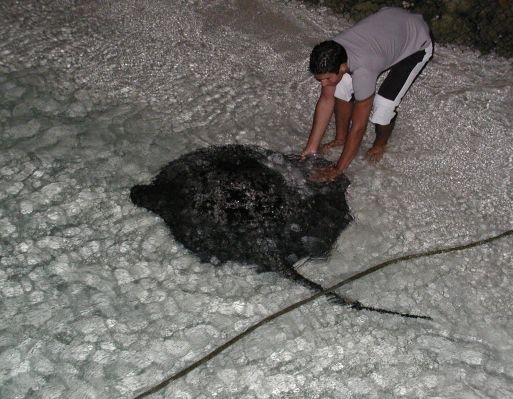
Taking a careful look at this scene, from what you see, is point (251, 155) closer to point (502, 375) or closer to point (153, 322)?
point (153, 322)

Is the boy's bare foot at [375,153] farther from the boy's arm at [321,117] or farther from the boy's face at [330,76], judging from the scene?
the boy's face at [330,76]

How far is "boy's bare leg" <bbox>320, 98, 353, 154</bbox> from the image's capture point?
347 cm

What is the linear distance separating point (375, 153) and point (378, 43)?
35.5 inches

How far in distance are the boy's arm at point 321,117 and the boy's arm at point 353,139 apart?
0.55ft

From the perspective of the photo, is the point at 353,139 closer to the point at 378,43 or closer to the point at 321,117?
the point at 321,117

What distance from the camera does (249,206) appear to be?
324cm

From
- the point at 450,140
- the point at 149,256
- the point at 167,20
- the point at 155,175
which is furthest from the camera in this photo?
the point at 167,20

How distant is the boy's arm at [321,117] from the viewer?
3.28m

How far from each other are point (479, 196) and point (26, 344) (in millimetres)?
2805

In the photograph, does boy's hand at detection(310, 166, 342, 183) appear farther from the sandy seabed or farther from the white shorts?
the white shorts

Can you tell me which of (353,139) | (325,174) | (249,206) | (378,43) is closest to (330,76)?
(378,43)

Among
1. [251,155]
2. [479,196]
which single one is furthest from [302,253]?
[479,196]

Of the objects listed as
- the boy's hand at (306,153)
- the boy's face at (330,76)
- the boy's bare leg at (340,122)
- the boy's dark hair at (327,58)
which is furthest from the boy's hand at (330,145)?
the boy's dark hair at (327,58)

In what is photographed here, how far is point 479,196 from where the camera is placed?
11.3ft
